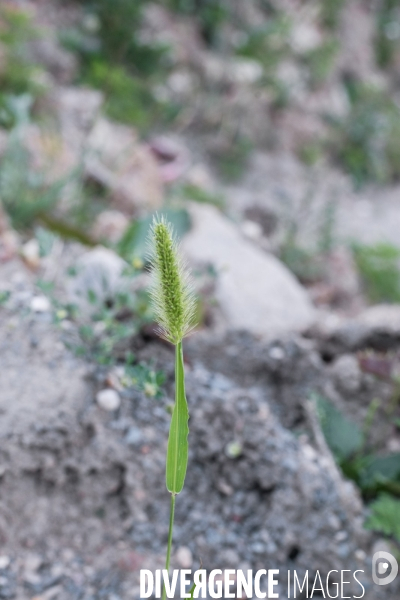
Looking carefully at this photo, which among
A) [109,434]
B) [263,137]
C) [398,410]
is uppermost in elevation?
[263,137]

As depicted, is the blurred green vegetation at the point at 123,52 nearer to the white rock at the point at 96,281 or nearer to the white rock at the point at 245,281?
the white rock at the point at 245,281

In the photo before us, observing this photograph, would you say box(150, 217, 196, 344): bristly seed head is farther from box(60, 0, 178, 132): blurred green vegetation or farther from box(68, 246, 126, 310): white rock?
box(60, 0, 178, 132): blurred green vegetation

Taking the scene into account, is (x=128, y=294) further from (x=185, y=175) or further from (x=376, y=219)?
(x=376, y=219)

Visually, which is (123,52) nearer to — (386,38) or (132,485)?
(386,38)

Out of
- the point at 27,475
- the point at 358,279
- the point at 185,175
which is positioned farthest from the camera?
the point at 185,175

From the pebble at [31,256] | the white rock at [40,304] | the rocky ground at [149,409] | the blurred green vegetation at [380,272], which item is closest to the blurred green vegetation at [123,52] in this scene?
the rocky ground at [149,409]

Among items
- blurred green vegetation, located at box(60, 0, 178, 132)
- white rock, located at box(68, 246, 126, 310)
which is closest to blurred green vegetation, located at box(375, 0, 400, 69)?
blurred green vegetation, located at box(60, 0, 178, 132)

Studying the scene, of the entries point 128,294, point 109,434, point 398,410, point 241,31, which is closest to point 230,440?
point 109,434
